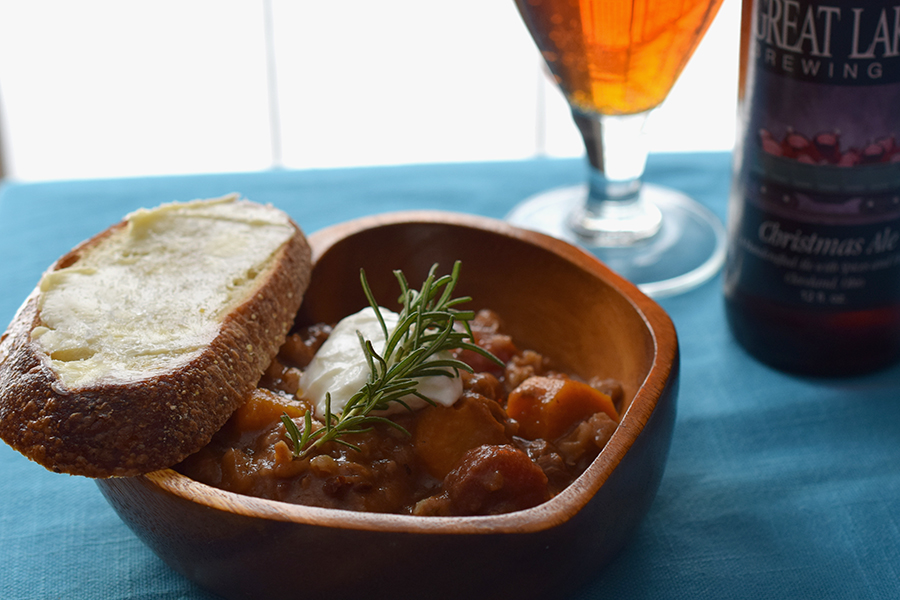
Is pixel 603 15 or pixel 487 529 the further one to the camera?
pixel 603 15

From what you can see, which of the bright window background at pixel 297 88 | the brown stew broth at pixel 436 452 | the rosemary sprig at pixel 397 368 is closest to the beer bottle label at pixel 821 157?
the brown stew broth at pixel 436 452

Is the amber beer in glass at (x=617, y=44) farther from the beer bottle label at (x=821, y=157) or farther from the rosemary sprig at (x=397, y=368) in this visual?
the rosemary sprig at (x=397, y=368)

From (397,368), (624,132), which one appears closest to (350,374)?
(397,368)

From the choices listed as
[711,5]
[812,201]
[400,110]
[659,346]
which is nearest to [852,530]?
[659,346]

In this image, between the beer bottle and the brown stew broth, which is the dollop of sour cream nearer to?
the brown stew broth

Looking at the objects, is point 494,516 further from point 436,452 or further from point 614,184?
point 614,184

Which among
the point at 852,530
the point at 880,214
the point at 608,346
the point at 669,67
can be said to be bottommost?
the point at 852,530

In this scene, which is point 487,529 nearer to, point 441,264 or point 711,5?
point 441,264
